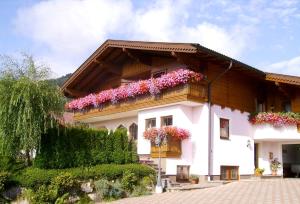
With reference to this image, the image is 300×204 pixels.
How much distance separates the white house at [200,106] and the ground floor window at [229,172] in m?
0.05

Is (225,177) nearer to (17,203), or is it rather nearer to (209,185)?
(209,185)

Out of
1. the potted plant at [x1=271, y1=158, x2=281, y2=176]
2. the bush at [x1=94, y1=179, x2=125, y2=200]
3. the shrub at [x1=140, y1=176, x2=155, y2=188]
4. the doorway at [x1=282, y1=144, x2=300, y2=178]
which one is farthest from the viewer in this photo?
the doorway at [x1=282, y1=144, x2=300, y2=178]

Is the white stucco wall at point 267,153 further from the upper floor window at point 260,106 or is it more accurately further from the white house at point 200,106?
the upper floor window at point 260,106

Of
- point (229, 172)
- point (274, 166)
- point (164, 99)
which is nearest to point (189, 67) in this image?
point (164, 99)

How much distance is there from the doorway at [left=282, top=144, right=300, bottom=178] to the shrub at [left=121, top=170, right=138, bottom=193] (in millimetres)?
12612

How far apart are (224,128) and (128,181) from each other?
6.87 m

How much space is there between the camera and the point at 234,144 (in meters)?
22.1

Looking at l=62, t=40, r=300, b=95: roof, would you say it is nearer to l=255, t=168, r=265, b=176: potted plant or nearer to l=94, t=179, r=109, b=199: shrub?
l=255, t=168, r=265, b=176: potted plant

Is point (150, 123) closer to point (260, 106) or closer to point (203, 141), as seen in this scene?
point (203, 141)

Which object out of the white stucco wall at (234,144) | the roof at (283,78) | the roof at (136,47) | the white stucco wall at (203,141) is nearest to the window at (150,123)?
the white stucco wall at (203,141)

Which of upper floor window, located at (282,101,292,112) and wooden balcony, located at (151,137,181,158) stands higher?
upper floor window, located at (282,101,292,112)

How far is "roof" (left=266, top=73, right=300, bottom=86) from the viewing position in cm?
2161

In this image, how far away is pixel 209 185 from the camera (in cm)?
1867

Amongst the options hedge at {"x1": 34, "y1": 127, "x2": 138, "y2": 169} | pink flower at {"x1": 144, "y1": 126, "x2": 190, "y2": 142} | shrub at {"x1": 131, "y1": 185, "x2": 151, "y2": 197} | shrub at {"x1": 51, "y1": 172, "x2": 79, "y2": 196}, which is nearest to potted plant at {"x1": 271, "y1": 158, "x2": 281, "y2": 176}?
pink flower at {"x1": 144, "y1": 126, "x2": 190, "y2": 142}
